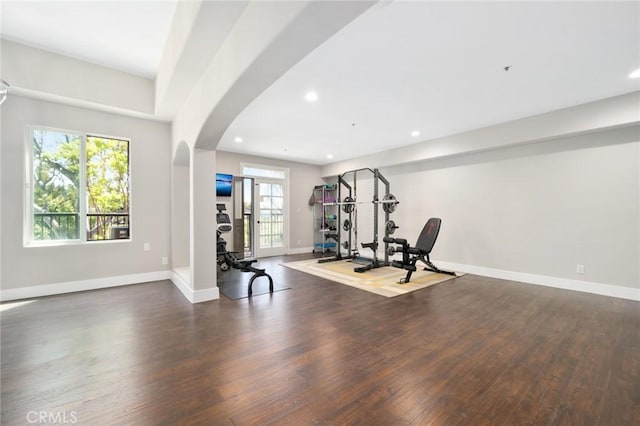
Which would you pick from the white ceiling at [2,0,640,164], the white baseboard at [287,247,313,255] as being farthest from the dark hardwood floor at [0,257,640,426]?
the white baseboard at [287,247,313,255]

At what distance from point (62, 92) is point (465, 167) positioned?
677 cm

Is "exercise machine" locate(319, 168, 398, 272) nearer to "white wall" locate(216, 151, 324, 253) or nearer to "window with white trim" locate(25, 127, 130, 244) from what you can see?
"white wall" locate(216, 151, 324, 253)

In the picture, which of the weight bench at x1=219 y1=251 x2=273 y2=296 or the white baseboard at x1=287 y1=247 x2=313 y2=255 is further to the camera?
the white baseboard at x1=287 y1=247 x2=313 y2=255

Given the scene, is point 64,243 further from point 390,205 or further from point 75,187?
point 390,205

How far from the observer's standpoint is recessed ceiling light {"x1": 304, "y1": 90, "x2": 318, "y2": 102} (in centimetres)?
326

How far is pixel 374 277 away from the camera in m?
4.65

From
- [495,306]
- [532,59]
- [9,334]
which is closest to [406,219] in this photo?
[495,306]

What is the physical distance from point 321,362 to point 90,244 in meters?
4.04

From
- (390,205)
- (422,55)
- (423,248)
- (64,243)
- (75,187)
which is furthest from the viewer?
(390,205)

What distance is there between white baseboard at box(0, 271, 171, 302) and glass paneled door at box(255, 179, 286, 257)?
273 centimetres

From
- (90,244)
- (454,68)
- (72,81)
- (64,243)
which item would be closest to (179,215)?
(90,244)

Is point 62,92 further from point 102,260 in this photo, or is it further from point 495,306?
point 495,306

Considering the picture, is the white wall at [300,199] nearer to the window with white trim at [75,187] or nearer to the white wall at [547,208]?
the window with white trim at [75,187]

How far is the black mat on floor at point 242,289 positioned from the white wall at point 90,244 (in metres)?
1.36
